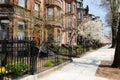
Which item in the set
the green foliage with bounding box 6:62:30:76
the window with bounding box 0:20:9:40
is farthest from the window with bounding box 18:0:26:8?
the green foliage with bounding box 6:62:30:76

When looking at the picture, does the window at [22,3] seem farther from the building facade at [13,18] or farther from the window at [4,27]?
the window at [4,27]

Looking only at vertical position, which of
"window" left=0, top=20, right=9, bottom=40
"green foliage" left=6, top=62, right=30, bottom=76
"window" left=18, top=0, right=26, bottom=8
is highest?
"window" left=18, top=0, right=26, bottom=8

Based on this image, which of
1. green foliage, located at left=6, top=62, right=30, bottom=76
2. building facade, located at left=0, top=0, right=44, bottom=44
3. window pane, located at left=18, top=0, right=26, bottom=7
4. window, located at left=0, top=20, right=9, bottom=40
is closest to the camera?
green foliage, located at left=6, top=62, right=30, bottom=76

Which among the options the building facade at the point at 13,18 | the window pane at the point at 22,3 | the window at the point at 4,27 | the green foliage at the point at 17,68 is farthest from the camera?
the window pane at the point at 22,3

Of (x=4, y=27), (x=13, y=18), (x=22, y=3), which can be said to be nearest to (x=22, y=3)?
(x=22, y=3)

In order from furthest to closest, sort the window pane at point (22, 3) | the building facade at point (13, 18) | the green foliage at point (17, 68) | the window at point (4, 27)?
the window pane at point (22, 3), the window at point (4, 27), the building facade at point (13, 18), the green foliage at point (17, 68)

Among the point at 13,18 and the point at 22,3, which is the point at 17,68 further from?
the point at 22,3

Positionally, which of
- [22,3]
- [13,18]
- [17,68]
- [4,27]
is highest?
[22,3]

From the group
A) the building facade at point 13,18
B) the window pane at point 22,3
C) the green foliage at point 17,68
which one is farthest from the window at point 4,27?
the green foliage at point 17,68

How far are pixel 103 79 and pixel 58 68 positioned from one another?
3957 millimetres

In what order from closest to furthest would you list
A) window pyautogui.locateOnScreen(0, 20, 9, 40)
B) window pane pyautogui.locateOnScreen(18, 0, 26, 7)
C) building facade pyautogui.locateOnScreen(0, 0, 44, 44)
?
1. building facade pyautogui.locateOnScreen(0, 0, 44, 44)
2. window pyautogui.locateOnScreen(0, 20, 9, 40)
3. window pane pyautogui.locateOnScreen(18, 0, 26, 7)

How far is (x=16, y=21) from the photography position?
24.4 meters

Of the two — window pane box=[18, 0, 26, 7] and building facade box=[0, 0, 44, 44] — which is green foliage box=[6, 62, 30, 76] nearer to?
building facade box=[0, 0, 44, 44]

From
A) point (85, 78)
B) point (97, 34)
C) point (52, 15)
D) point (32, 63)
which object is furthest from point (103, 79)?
point (97, 34)
